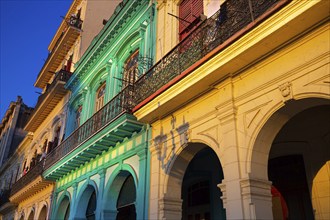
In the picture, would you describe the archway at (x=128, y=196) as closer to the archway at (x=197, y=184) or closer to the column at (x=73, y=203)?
the archway at (x=197, y=184)

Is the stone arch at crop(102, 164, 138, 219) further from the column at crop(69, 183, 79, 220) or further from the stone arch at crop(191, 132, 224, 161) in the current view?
the stone arch at crop(191, 132, 224, 161)

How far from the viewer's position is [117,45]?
1139 cm

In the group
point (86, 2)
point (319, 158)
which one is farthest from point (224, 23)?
point (86, 2)

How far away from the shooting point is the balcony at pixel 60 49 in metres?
17.3

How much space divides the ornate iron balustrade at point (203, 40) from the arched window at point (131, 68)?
1.67 metres

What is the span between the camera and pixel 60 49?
18703 mm

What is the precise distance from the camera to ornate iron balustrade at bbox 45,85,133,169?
8.57 metres

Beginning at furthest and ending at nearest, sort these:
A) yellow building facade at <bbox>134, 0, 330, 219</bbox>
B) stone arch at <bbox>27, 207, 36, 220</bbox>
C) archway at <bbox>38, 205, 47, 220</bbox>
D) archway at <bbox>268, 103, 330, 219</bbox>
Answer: stone arch at <bbox>27, 207, 36, 220</bbox>
archway at <bbox>38, 205, 47, 220</bbox>
archway at <bbox>268, 103, 330, 219</bbox>
yellow building facade at <bbox>134, 0, 330, 219</bbox>

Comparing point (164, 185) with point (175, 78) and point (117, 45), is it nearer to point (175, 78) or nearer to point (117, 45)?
point (175, 78)

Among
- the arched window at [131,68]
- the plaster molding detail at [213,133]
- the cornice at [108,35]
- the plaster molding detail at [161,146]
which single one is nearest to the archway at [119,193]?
the plaster molding detail at [161,146]

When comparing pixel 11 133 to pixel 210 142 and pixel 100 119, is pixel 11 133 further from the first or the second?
pixel 210 142

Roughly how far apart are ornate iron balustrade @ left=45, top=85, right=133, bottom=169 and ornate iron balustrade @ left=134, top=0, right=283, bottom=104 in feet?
1.00

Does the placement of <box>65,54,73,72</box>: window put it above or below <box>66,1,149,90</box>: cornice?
above

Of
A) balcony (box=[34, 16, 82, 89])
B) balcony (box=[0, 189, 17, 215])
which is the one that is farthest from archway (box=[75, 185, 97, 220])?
balcony (box=[0, 189, 17, 215])
